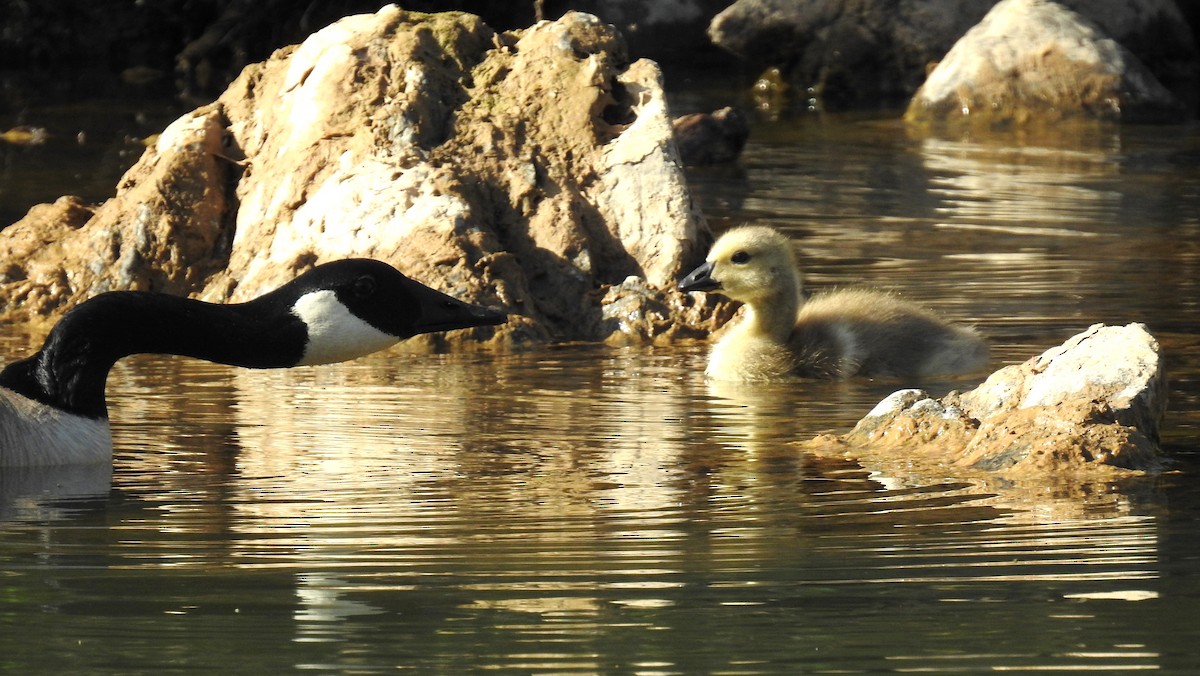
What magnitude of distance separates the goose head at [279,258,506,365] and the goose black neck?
6 cm

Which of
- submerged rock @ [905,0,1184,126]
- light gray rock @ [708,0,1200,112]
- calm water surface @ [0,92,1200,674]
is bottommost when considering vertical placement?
calm water surface @ [0,92,1200,674]

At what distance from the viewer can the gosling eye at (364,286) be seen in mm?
6715

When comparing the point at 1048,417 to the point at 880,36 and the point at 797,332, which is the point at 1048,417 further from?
the point at 880,36

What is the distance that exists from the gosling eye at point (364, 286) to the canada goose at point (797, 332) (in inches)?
96.2

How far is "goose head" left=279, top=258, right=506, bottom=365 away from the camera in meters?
6.70

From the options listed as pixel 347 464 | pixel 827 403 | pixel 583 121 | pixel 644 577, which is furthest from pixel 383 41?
pixel 644 577

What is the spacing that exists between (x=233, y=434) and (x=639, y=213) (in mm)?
3327

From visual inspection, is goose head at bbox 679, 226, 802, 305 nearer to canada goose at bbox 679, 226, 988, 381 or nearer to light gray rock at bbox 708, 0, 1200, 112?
canada goose at bbox 679, 226, 988, 381

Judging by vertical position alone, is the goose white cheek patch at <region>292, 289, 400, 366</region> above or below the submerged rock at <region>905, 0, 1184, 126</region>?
below

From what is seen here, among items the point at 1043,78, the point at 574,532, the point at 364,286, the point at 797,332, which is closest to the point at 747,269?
the point at 797,332

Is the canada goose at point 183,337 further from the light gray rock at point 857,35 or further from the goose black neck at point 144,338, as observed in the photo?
the light gray rock at point 857,35

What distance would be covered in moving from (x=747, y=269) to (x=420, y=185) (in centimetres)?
187

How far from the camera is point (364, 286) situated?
6742 millimetres

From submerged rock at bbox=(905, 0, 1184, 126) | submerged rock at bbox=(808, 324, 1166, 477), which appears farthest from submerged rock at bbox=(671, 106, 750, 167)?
submerged rock at bbox=(808, 324, 1166, 477)
